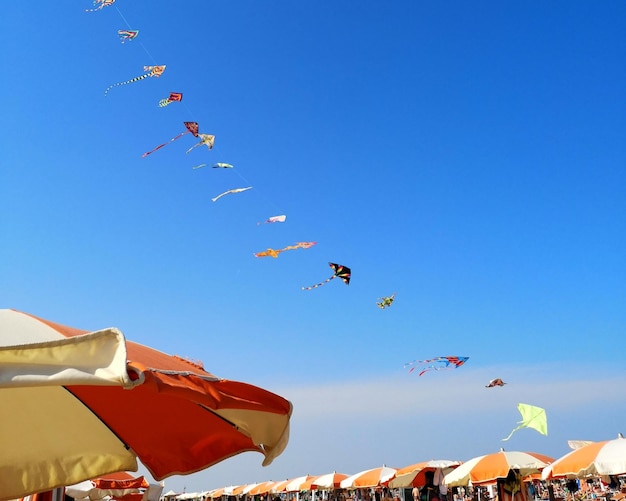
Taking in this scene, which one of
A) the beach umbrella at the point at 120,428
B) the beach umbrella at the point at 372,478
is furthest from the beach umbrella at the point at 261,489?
the beach umbrella at the point at 120,428

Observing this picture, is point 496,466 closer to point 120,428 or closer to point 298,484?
point 120,428

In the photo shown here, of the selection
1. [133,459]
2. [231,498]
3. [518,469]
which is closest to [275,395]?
[133,459]

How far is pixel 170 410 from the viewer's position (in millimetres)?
3232

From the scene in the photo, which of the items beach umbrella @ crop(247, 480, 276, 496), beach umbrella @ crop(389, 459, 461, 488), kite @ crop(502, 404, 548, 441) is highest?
kite @ crop(502, 404, 548, 441)

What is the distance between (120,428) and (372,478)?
15.4 metres

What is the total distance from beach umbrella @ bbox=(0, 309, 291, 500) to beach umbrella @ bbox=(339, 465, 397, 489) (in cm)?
1433

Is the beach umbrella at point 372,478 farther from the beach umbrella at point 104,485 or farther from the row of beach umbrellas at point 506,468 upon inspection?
the beach umbrella at point 104,485

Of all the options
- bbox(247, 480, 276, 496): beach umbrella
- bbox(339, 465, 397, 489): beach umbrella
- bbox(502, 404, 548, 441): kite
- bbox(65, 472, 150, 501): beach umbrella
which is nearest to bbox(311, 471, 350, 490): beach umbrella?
bbox(339, 465, 397, 489): beach umbrella

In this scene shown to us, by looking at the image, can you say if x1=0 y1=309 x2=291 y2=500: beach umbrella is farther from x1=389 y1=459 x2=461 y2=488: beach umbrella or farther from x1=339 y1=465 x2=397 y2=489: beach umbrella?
x1=339 y1=465 x2=397 y2=489: beach umbrella

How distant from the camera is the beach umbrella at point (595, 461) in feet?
25.5

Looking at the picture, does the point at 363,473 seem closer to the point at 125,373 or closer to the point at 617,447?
the point at 617,447

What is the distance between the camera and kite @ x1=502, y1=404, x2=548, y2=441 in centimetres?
698

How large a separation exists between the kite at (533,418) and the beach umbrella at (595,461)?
54.8 inches

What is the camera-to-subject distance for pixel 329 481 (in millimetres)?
20141
